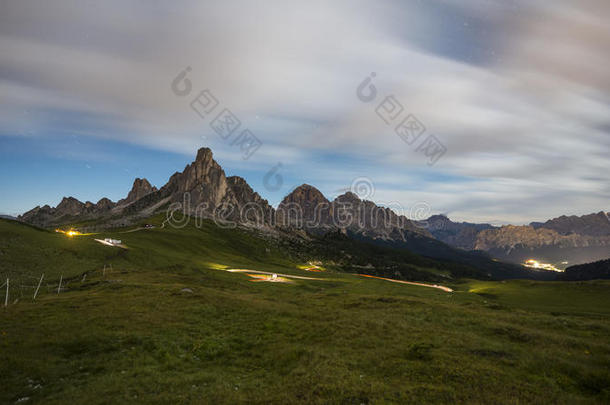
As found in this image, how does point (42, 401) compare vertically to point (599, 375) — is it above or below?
below

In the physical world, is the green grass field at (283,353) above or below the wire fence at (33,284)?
above

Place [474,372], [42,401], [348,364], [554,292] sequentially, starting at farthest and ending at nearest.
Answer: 1. [554,292]
2. [348,364]
3. [474,372]
4. [42,401]

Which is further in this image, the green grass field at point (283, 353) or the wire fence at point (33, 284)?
the wire fence at point (33, 284)

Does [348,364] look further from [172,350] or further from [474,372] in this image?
[172,350]

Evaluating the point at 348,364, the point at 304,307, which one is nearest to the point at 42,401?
the point at 348,364

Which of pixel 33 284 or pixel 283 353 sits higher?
pixel 283 353

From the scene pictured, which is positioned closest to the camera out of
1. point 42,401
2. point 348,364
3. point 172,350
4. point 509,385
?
point 42,401

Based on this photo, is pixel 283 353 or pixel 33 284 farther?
pixel 33 284

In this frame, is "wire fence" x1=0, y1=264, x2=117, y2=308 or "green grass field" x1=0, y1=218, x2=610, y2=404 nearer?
"green grass field" x1=0, y1=218, x2=610, y2=404

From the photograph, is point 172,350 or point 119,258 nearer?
point 172,350

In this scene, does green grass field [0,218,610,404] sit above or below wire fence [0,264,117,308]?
above

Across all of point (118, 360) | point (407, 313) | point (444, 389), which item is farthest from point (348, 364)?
point (407, 313)

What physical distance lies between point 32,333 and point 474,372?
3696 cm

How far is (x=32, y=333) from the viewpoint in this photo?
27.2 m
